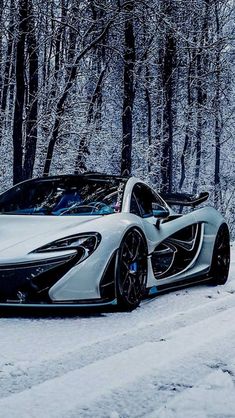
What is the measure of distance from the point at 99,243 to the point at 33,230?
1.91 feet

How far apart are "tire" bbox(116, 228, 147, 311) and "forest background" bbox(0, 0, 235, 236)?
312 inches

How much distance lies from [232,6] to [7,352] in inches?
1131

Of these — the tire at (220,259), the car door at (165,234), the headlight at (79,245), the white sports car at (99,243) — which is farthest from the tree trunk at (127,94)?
the headlight at (79,245)

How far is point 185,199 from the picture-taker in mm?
7086

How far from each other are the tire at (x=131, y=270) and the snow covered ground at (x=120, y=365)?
5.4 inches

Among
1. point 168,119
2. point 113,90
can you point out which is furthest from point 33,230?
point 113,90

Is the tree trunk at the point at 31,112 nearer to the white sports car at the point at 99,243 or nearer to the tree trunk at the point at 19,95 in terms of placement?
the tree trunk at the point at 19,95

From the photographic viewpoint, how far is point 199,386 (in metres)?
3.12

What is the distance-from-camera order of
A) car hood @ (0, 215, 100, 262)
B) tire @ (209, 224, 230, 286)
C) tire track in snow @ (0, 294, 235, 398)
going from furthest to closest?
1. tire @ (209, 224, 230, 286)
2. car hood @ (0, 215, 100, 262)
3. tire track in snow @ (0, 294, 235, 398)

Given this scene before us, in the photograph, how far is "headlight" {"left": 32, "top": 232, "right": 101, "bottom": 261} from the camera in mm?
4828

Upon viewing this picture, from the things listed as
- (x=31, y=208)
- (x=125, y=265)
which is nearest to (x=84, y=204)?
(x=31, y=208)

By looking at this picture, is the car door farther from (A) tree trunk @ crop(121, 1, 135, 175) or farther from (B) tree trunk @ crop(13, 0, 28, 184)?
(A) tree trunk @ crop(121, 1, 135, 175)

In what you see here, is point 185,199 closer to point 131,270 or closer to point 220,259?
point 220,259

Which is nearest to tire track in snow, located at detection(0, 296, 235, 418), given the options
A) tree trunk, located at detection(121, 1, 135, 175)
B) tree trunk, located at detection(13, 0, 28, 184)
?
tree trunk, located at detection(13, 0, 28, 184)
